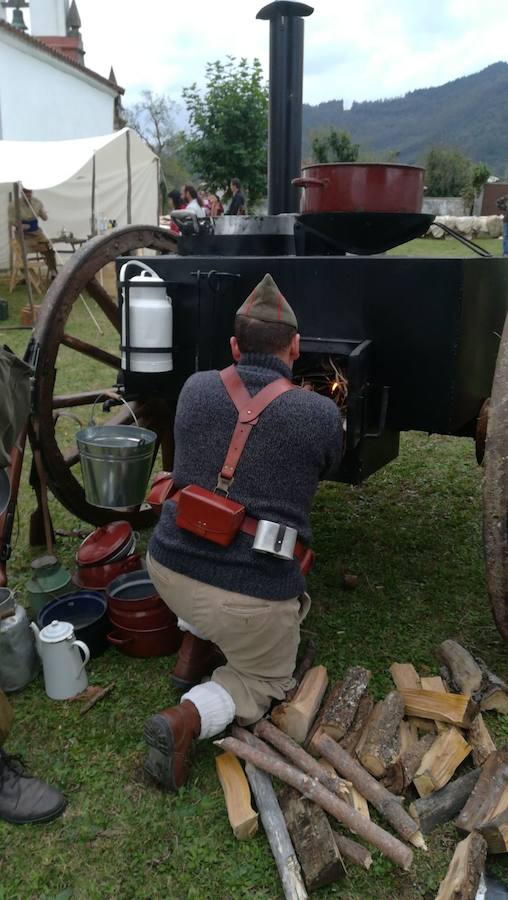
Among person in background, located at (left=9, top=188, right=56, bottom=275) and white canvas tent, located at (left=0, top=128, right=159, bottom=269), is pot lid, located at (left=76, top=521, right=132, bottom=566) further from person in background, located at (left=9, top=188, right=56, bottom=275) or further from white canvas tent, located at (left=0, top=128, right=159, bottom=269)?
person in background, located at (left=9, top=188, right=56, bottom=275)

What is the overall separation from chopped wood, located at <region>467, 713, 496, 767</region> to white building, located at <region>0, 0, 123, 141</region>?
18.6 m

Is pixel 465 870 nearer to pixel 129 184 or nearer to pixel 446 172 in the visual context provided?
pixel 129 184

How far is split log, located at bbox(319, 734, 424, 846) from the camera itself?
189cm

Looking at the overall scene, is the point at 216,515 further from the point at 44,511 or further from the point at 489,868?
the point at 44,511

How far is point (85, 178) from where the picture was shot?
40.5 feet

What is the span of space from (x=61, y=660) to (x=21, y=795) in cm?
49

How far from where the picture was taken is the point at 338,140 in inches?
1228

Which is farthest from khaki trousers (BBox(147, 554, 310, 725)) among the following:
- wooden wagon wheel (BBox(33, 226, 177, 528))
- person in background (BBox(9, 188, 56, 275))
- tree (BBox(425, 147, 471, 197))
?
tree (BBox(425, 147, 471, 197))

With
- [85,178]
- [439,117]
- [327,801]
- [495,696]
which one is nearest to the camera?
[327,801]

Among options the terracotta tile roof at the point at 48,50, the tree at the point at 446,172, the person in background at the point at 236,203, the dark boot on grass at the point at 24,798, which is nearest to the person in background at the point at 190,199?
the person in background at the point at 236,203

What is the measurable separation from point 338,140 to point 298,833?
3316cm

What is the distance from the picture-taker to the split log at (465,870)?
1.66 m

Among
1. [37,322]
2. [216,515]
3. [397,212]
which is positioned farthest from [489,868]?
[37,322]

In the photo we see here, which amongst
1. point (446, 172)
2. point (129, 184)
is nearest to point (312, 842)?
point (129, 184)
